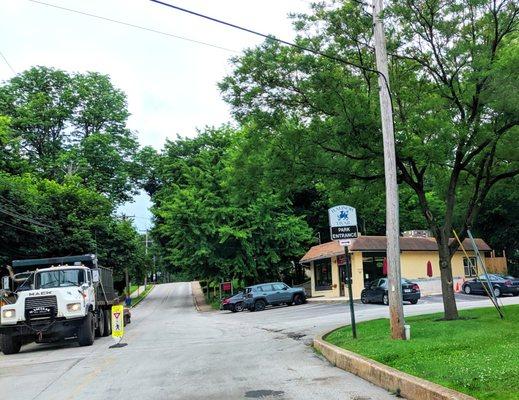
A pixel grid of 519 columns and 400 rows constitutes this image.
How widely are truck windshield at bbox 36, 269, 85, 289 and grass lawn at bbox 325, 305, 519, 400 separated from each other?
966 centimetres

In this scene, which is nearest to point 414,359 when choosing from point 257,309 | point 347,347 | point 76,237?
point 347,347

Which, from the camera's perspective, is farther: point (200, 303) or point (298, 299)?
point (200, 303)

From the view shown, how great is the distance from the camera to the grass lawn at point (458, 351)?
6410 mm

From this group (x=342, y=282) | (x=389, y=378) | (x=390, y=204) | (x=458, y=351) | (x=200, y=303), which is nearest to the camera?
(x=389, y=378)

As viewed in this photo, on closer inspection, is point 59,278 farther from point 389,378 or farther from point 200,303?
point 200,303

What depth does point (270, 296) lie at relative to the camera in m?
34.6

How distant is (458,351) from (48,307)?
42.4ft

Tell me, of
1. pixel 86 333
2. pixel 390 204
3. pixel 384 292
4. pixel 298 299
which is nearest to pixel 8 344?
pixel 86 333

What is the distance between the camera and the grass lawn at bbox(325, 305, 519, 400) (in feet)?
21.0

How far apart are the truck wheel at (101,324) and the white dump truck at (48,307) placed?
147 cm

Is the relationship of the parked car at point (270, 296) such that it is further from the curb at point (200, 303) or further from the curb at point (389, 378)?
the curb at point (389, 378)

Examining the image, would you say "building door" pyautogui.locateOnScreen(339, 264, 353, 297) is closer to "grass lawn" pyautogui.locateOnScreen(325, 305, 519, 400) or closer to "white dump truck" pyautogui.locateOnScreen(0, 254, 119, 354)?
"white dump truck" pyautogui.locateOnScreen(0, 254, 119, 354)

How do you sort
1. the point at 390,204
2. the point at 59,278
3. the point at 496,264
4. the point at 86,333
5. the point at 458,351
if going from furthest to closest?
1. the point at 496,264
2. the point at 59,278
3. the point at 86,333
4. the point at 390,204
5. the point at 458,351

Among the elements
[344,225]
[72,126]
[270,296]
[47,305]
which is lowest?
[270,296]
